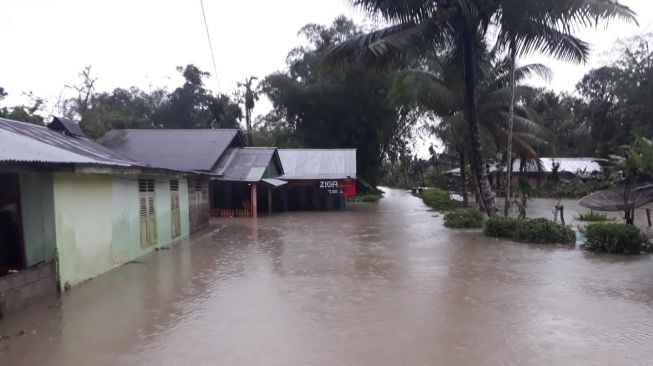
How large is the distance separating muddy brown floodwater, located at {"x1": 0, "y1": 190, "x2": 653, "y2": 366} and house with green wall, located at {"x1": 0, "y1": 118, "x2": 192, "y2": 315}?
412mm

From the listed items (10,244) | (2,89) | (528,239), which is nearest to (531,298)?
(528,239)

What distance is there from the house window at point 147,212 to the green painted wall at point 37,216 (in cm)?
341

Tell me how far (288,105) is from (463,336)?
102 ft

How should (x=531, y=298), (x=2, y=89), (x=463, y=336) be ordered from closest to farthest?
(x=463, y=336) → (x=531, y=298) → (x=2, y=89)

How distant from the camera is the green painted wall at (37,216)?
7148 mm

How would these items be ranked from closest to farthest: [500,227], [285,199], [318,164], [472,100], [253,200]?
[500,227] → [472,100] → [253,200] → [285,199] → [318,164]

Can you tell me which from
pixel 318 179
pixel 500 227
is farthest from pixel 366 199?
pixel 500 227

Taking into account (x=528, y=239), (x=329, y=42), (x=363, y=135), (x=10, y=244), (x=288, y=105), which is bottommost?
(x=528, y=239)

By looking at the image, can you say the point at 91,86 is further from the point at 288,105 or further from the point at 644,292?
the point at 644,292

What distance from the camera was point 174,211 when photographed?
13.4m

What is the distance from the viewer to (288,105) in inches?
1367

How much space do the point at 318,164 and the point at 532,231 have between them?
50.4 ft

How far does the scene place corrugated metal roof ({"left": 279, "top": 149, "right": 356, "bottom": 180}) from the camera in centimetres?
2447

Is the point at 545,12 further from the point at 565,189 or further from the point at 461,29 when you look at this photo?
the point at 565,189
